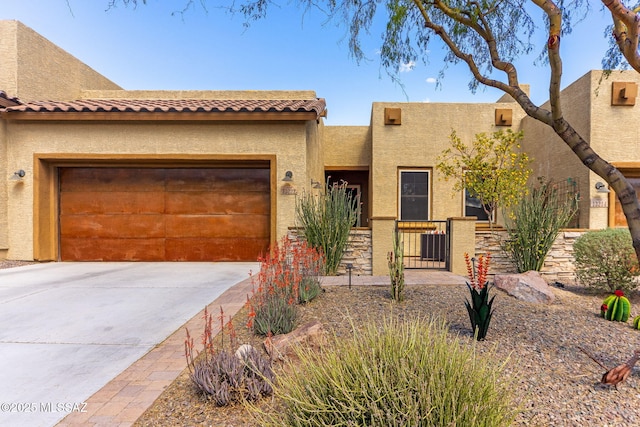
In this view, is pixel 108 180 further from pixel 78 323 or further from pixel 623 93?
pixel 623 93

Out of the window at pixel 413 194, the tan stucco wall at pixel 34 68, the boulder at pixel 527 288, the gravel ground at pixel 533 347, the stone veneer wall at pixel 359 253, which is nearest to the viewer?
the gravel ground at pixel 533 347

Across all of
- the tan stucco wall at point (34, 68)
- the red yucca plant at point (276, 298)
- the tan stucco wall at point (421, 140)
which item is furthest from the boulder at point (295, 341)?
the tan stucco wall at point (34, 68)

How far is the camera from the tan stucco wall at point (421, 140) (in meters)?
10.9

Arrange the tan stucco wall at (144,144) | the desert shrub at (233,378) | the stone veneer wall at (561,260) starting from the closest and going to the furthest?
1. the desert shrub at (233,378)
2. the stone veneer wall at (561,260)
3. the tan stucco wall at (144,144)

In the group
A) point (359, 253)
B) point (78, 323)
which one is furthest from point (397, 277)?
point (78, 323)

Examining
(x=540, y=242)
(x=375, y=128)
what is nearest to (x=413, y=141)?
(x=375, y=128)

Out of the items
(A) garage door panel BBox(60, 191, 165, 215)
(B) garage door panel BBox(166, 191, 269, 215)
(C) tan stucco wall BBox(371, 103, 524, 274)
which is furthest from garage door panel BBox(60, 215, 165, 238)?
(C) tan stucco wall BBox(371, 103, 524, 274)

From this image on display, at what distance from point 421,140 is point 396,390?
405 inches

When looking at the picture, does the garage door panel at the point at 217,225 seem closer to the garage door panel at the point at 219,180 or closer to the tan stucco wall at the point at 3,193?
the garage door panel at the point at 219,180

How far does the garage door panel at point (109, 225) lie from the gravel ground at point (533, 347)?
19.0 feet

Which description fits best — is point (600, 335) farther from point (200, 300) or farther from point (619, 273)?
point (200, 300)

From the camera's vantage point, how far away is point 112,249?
880 cm

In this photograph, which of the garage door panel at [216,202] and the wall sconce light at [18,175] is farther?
the garage door panel at [216,202]

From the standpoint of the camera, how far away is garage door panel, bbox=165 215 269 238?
8773 mm
